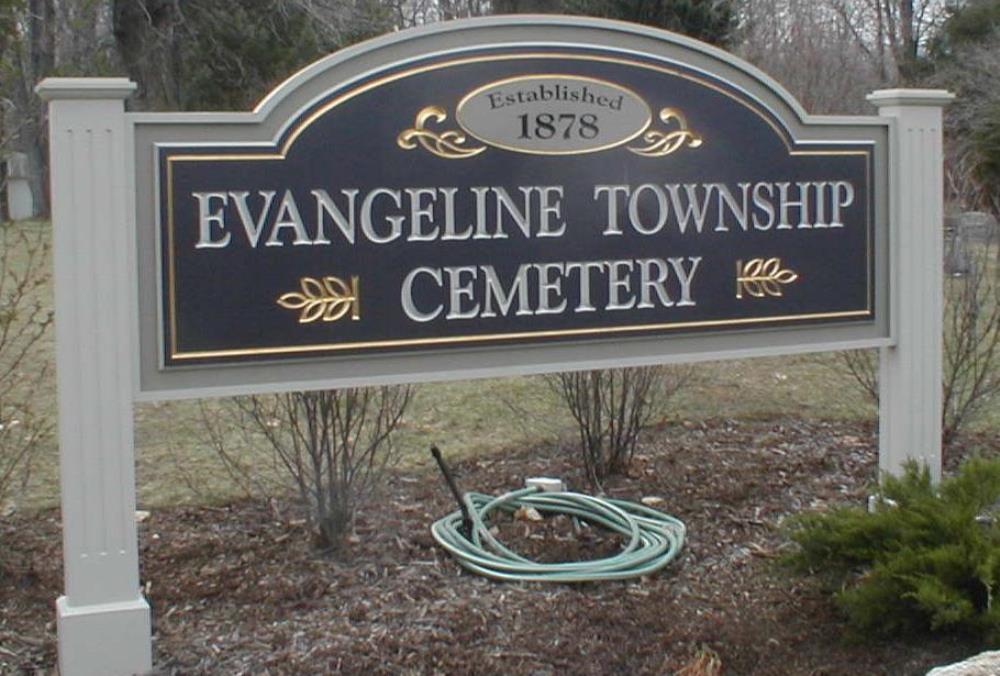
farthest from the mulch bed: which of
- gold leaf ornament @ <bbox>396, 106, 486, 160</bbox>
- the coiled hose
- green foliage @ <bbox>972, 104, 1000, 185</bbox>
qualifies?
green foliage @ <bbox>972, 104, 1000, 185</bbox>

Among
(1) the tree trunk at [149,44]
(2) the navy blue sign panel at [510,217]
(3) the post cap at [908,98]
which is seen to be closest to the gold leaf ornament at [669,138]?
(2) the navy blue sign panel at [510,217]

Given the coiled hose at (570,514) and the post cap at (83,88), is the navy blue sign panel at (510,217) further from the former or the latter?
the coiled hose at (570,514)

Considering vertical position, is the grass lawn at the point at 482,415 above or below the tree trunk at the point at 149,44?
below

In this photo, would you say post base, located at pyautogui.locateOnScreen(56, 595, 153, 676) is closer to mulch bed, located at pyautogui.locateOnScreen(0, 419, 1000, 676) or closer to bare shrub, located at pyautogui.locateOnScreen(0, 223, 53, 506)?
mulch bed, located at pyautogui.locateOnScreen(0, 419, 1000, 676)

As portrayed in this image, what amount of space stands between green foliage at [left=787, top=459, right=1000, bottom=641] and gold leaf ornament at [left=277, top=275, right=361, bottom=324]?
1.62 meters

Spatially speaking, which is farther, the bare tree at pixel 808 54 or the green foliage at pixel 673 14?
the bare tree at pixel 808 54

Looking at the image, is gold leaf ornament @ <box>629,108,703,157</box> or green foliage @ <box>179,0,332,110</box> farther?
green foliage @ <box>179,0,332,110</box>

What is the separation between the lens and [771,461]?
264 inches

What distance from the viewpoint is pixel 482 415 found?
797 cm

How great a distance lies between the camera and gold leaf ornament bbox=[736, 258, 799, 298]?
17.3 ft

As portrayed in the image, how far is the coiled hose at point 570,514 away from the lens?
195 inches

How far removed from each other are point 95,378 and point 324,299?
2.52 feet

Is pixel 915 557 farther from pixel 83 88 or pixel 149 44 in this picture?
pixel 149 44

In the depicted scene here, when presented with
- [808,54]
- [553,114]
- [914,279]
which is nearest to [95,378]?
[553,114]
